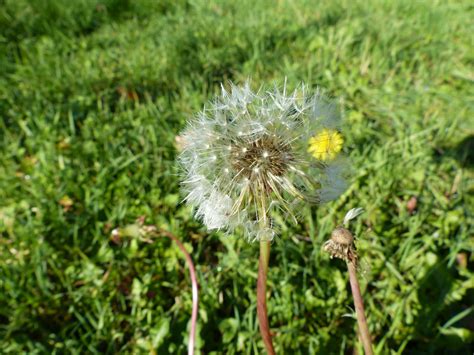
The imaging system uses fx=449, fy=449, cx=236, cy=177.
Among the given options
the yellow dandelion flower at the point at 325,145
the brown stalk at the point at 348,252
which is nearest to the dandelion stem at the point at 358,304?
the brown stalk at the point at 348,252

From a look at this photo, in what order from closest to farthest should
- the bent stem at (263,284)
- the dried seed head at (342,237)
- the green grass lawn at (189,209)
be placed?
the dried seed head at (342,237)
the bent stem at (263,284)
the green grass lawn at (189,209)

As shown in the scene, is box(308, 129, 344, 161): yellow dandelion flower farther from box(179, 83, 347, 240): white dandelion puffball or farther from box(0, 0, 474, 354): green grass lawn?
box(0, 0, 474, 354): green grass lawn

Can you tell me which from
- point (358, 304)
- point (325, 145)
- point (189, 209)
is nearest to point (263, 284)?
point (358, 304)

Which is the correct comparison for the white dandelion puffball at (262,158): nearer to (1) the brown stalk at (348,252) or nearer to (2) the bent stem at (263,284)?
(2) the bent stem at (263,284)

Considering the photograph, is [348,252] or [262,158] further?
[262,158]

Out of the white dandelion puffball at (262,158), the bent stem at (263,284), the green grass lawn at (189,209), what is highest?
the white dandelion puffball at (262,158)

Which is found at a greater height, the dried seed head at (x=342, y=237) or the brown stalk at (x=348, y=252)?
the dried seed head at (x=342, y=237)

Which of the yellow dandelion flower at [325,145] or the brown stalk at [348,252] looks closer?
the brown stalk at [348,252]

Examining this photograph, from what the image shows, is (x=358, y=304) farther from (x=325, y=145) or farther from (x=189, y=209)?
(x=189, y=209)
